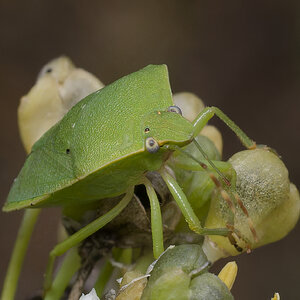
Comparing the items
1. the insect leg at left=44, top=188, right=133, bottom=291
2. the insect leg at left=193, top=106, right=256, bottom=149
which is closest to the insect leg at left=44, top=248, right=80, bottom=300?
the insect leg at left=44, top=188, right=133, bottom=291

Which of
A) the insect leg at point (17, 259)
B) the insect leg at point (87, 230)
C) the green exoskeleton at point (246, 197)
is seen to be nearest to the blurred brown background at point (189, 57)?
the insect leg at point (17, 259)

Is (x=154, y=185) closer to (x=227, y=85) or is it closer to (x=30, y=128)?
(x=30, y=128)

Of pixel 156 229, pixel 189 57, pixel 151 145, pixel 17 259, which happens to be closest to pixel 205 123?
pixel 151 145

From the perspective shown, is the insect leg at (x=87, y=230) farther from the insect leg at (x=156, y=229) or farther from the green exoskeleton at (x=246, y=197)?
the green exoskeleton at (x=246, y=197)

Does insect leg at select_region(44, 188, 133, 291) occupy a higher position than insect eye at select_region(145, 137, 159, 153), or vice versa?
insect eye at select_region(145, 137, 159, 153)

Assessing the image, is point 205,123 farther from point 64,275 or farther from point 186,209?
point 64,275

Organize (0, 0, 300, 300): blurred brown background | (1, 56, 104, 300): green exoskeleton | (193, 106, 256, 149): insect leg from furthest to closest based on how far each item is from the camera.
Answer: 1. (0, 0, 300, 300): blurred brown background
2. (1, 56, 104, 300): green exoskeleton
3. (193, 106, 256, 149): insect leg

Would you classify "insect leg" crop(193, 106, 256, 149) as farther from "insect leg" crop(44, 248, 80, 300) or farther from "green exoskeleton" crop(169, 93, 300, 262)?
"insect leg" crop(44, 248, 80, 300)
